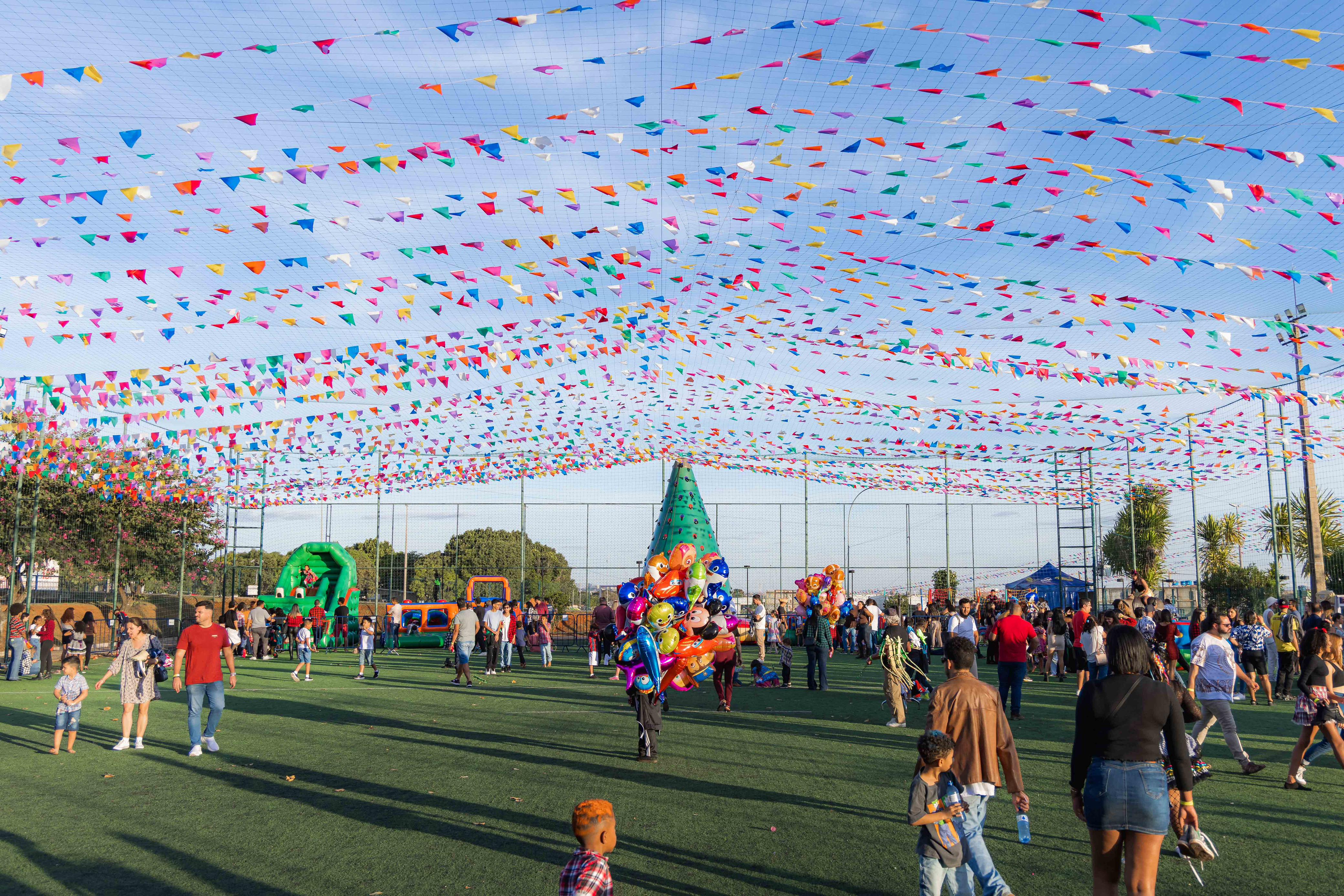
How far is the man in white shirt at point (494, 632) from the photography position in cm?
1900

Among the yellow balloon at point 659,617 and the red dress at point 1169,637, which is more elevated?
the yellow balloon at point 659,617

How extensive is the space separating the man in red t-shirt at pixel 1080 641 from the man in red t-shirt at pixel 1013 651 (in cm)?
245

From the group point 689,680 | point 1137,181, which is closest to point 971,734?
point 689,680

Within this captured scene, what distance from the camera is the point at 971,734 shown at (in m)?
4.79

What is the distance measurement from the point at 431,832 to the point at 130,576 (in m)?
31.9

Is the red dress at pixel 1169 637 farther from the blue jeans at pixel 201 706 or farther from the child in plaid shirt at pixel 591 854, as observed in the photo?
the blue jeans at pixel 201 706

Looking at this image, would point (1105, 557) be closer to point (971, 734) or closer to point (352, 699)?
point (352, 699)

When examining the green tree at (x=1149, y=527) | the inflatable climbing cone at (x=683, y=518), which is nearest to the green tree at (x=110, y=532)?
the inflatable climbing cone at (x=683, y=518)

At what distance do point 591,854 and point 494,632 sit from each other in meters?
16.2

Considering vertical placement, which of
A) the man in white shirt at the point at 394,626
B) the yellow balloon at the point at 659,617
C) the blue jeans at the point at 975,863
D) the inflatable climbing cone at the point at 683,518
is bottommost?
the man in white shirt at the point at 394,626

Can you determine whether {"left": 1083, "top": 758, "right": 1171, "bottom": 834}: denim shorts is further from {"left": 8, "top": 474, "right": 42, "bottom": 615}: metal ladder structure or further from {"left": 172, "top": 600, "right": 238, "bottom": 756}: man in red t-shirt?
{"left": 8, "top": 474, "right": 42, "bottom": 615}: metal ladder structure

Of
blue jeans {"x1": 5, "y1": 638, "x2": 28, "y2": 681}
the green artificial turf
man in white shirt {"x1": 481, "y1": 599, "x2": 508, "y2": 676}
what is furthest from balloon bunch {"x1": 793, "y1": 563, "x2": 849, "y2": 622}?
blue jeans {"x1": 5, "y1": 638, "x2": 28, "y2": 681}

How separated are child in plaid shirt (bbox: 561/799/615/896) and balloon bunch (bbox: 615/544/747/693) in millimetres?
5581

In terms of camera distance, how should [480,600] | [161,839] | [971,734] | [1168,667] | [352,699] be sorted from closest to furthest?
[971,734] < [161,839] < [1168,667] < [352,699] < [480,600]
